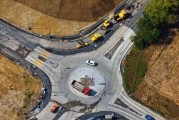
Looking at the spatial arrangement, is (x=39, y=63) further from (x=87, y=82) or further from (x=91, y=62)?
(x=87, y=82)

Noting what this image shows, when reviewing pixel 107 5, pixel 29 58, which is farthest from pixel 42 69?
pixel 107 5

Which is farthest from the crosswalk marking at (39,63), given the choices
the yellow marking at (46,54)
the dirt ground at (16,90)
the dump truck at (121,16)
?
the dump truck at (121,16)

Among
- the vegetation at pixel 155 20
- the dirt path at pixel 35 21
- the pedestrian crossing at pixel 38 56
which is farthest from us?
the dirt path at pixel 35 21

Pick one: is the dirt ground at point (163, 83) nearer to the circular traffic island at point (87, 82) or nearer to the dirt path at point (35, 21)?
the circular traffic island at point (87, 82)

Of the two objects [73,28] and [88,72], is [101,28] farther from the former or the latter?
[88,72]

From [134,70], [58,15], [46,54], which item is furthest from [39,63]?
[134,70]
